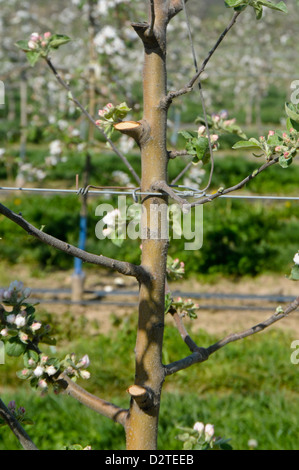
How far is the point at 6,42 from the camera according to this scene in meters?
13.1

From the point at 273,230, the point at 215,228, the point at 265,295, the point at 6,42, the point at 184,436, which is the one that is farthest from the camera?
the point at 6,42

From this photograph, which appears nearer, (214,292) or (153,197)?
(153,197)

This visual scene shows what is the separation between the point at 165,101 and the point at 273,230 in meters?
4.36

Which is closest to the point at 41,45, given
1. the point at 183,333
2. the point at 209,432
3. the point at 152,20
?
the point at 152,20

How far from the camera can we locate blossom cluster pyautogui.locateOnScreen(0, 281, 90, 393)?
3.68 ft

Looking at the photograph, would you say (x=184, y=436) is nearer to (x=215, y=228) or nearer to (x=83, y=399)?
(x=83, y=399)

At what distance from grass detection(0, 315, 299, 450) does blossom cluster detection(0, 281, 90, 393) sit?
1179mm

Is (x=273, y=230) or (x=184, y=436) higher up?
(x=273, y=230)

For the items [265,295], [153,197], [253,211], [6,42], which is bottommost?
[153,197]

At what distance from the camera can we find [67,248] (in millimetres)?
935

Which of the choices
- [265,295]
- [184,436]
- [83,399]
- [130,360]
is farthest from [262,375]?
[83,399]

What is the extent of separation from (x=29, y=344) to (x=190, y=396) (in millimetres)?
1770

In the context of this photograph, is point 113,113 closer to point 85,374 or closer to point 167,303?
point 167,303

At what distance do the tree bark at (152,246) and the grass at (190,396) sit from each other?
124cm
